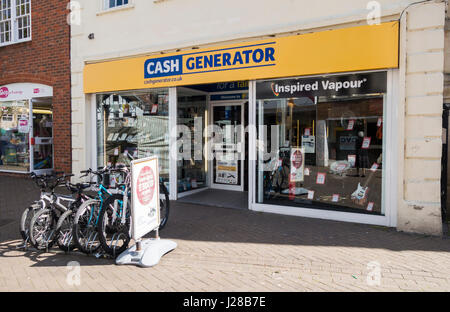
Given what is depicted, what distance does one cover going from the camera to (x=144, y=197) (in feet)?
15.2

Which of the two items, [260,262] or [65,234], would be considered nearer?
[260,262]

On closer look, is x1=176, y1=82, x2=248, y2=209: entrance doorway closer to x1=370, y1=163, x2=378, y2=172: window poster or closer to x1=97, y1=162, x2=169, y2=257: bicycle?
x1=370, y1=163, x2=378, y2=172: window poster

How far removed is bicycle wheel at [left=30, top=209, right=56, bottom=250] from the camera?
480 cm

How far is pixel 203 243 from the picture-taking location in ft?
17.2

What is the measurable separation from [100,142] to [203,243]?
18.1ft

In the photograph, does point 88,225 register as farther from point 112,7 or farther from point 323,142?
point 112,7

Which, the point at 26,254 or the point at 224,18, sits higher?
the point at 224,18

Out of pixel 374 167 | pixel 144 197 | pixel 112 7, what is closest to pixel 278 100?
pixel 374 167

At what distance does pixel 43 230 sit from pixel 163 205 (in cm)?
194

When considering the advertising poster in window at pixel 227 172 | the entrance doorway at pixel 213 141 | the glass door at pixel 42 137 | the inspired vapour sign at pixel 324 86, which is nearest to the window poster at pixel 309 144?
the inspired vapour sign at pixel 324 86

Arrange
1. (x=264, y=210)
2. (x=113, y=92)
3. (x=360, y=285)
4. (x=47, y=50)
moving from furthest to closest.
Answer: (x=47, y=50)
(x=113, y=92)
(x=264, y=210)
(x=360, y=285)

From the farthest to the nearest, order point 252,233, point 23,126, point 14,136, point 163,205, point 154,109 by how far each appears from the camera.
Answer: point 14,136
point 23,126
point 154,109
point 163,205
point 252,233

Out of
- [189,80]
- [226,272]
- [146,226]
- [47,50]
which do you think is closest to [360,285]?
[226,272]

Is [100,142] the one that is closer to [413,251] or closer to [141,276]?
[141,276]
